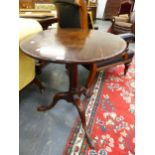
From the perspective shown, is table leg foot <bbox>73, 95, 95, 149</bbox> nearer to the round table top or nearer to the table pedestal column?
the table pedestal column

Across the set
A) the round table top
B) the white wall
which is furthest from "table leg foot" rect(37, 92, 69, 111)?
the white wall

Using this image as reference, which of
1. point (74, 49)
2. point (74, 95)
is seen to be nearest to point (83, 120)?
point (74, 95)

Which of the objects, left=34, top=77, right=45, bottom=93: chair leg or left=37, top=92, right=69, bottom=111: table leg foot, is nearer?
left=37, top=92, right=69, bottom=111: table leg foot

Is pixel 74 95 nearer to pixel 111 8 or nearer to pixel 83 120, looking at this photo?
pixel 83 120

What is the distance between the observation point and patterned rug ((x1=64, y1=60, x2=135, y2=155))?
4.19ft

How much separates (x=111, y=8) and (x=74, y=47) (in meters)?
5.47

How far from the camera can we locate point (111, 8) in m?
5.99

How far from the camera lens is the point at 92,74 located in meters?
1.89

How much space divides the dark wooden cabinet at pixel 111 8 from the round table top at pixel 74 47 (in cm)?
504

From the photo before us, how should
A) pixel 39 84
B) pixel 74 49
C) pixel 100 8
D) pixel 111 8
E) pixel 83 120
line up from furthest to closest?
pixel 100 8
pixel 111 8
pixel 39 84
pixel 83 120
pixel 74 49
